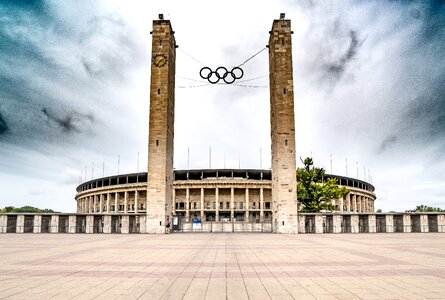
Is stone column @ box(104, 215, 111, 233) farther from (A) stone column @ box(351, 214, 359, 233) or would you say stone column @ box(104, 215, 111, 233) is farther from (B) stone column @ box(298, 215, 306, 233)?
(A) stone column @ box(351, 214, 359, 233)

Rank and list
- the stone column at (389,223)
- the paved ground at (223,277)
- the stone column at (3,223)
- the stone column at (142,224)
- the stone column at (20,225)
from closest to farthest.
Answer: the paved ground at (223,277) < the stone column at (3,223) < the stone column at (20,225) < the stone column at (389,223) < the stone column at (142,224)

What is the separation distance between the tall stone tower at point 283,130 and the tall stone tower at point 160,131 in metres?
13.6

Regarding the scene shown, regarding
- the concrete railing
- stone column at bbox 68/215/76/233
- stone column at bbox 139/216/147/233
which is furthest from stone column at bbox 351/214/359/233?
stone column at bbox 68/215/76/233

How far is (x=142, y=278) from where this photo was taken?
11.2 m

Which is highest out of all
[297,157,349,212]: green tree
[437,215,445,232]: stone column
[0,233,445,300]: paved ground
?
[297,157,349,212]: green tree

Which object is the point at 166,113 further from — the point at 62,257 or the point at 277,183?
the point at 62,257

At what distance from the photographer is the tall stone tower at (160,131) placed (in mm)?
44219

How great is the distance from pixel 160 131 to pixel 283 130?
15.3m

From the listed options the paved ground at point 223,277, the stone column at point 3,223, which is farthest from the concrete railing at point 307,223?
the paved ground at point 223,277

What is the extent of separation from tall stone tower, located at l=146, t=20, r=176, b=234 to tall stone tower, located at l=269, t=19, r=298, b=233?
44.7 feet

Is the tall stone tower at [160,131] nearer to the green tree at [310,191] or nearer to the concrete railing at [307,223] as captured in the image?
the concrete railing at [307,223]

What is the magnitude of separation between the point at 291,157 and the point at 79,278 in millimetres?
36531

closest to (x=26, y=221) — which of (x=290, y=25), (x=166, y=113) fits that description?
(x=166, y=113)

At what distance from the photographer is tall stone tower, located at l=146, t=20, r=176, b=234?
1741 inches
